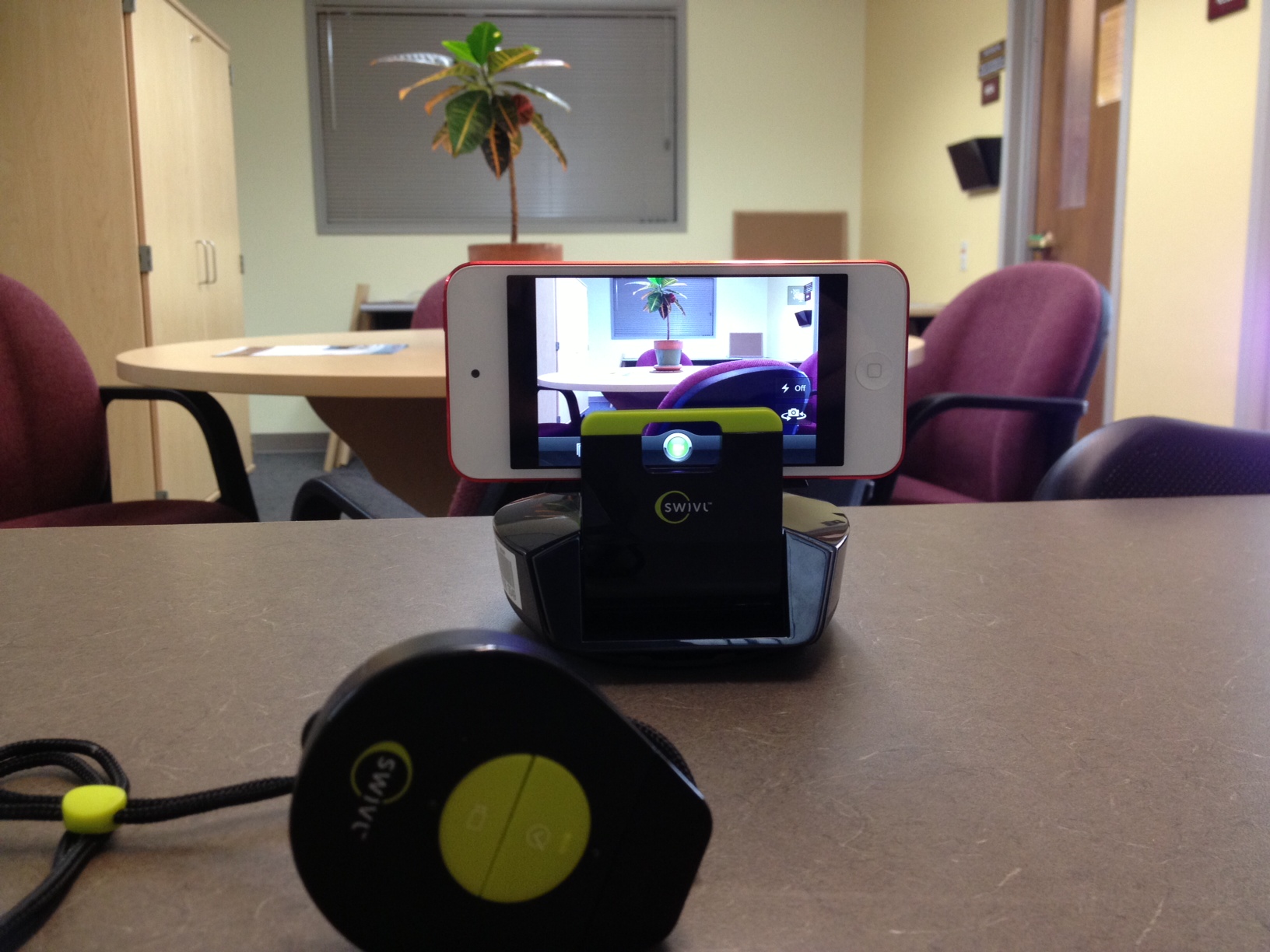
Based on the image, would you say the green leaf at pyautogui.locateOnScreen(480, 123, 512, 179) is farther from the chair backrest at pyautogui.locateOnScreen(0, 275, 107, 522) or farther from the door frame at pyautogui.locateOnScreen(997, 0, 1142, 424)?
the door frame at pyautogui.locateOnScreen(997, 0, 1142, 424)

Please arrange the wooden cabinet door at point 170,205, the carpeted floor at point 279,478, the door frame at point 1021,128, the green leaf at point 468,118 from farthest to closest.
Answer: the carpeted floor at point 279,478
the door frame at point 1021,128
the wooden cabinet door at point 170,205
the green leaf at point 468,118

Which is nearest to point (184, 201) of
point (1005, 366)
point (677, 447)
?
point (1005, 366)

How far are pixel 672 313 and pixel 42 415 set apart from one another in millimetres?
1445

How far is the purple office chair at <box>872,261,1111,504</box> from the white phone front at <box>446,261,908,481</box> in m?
1.04

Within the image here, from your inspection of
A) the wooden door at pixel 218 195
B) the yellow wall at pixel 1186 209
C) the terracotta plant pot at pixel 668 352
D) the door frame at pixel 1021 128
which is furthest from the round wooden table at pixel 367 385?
the door frame at pixel 1021 128

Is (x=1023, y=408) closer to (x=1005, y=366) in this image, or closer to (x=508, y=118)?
(x=1005, y=366)

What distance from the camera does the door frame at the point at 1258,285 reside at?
2486mm

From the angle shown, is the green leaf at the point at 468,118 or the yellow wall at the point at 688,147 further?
the yellow wall at the point at 688,147

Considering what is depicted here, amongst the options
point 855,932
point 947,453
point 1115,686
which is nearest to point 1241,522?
point 1115,686

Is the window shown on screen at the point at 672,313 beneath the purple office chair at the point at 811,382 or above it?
above

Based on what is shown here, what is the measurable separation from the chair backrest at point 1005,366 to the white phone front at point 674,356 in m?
1.27

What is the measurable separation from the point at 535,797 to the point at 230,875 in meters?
0.11

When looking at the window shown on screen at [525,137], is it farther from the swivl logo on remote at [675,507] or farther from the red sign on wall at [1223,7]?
the swivl logo on remote at [675,507]

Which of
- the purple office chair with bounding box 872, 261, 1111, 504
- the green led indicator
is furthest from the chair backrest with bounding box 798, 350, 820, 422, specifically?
the purple office chair with bounding box 872, 261, 1111, 504
